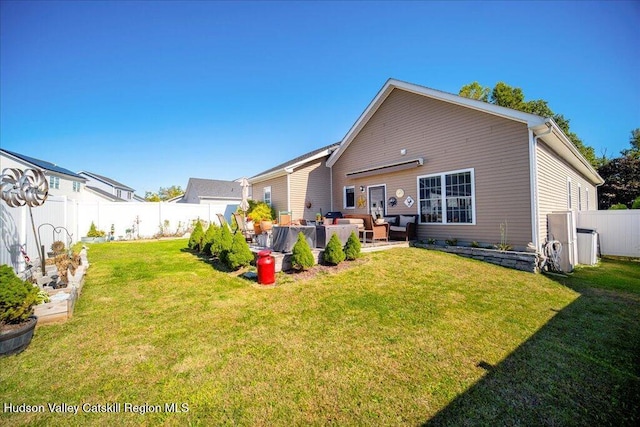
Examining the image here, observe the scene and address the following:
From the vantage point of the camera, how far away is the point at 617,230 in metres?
10.2

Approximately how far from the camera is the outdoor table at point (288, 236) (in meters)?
6.87

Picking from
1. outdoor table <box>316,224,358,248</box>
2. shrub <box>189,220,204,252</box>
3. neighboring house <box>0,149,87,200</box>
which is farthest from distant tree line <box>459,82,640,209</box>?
neighboring house <box>0,149,87,200</box>

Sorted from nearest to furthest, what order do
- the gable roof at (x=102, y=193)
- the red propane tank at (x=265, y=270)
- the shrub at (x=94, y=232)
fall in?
the red propane tank at (x=265, y=270) → the shrub at (x=94, y=232) → the gable roof at (x=102, y=193)

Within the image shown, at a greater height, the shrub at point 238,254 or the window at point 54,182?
the window at point 54,182

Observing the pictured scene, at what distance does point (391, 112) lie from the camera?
10.7 meters

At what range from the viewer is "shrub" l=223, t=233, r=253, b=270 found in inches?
252

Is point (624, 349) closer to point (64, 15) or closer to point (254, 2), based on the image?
point (254, 2)

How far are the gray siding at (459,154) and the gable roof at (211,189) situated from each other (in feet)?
Result: 67.1

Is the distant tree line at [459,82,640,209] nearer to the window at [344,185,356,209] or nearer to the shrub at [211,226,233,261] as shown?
the window at [344,185,356,209]

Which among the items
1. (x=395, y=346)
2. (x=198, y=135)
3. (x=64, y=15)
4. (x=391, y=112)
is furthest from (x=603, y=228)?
(x=198, y=135)

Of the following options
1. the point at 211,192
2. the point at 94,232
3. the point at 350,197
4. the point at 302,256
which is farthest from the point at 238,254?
the point at 211,192

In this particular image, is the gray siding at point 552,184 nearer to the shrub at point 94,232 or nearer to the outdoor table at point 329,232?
the outdoor table at point 329,232

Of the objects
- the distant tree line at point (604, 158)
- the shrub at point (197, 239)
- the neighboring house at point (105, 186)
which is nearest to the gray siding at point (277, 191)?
the shrub at point (197, 239)

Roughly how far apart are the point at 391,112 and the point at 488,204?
525 cm
